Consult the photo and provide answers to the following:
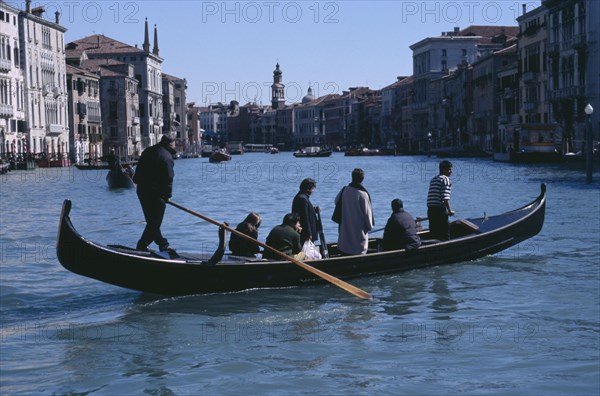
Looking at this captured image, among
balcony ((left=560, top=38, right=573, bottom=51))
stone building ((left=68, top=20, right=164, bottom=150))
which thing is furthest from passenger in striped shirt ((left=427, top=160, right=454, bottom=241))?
stone building ((left=68, top=20, right=164, bottom=150))

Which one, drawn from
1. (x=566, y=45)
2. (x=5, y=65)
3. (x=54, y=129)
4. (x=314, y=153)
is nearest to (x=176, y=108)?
(x=314, y=153)

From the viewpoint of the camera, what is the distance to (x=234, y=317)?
9070 millimetres

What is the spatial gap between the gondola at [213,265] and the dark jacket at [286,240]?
0.57 feet

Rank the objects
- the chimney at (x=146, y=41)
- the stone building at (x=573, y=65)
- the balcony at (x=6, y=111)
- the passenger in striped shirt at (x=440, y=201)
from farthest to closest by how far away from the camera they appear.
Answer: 1. the chimney at (x=146, y=41)
2. the balcony at (x=6, y=111)
3. the stone building at (x=573, y=65)
4. the passenger in striped shirt at (x=440, y=201)

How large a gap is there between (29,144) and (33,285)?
5014 centimetres

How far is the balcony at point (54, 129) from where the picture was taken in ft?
206

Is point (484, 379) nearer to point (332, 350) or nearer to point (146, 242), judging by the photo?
point (332, 350)

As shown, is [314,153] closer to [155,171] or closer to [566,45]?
[566,45]

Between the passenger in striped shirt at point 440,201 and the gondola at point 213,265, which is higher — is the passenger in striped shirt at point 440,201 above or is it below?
above

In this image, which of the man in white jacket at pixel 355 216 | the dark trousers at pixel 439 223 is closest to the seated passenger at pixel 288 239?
the man in white jacket at pixel 355 216

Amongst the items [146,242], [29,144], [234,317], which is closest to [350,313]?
[234,317]

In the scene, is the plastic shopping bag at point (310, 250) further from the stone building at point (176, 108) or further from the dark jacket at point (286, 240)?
the stone building at point (176, 108)

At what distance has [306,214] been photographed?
10.2 metres

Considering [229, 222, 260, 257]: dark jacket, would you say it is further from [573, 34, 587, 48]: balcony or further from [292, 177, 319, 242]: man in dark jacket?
[573, 34, 587, 48]: balcony
